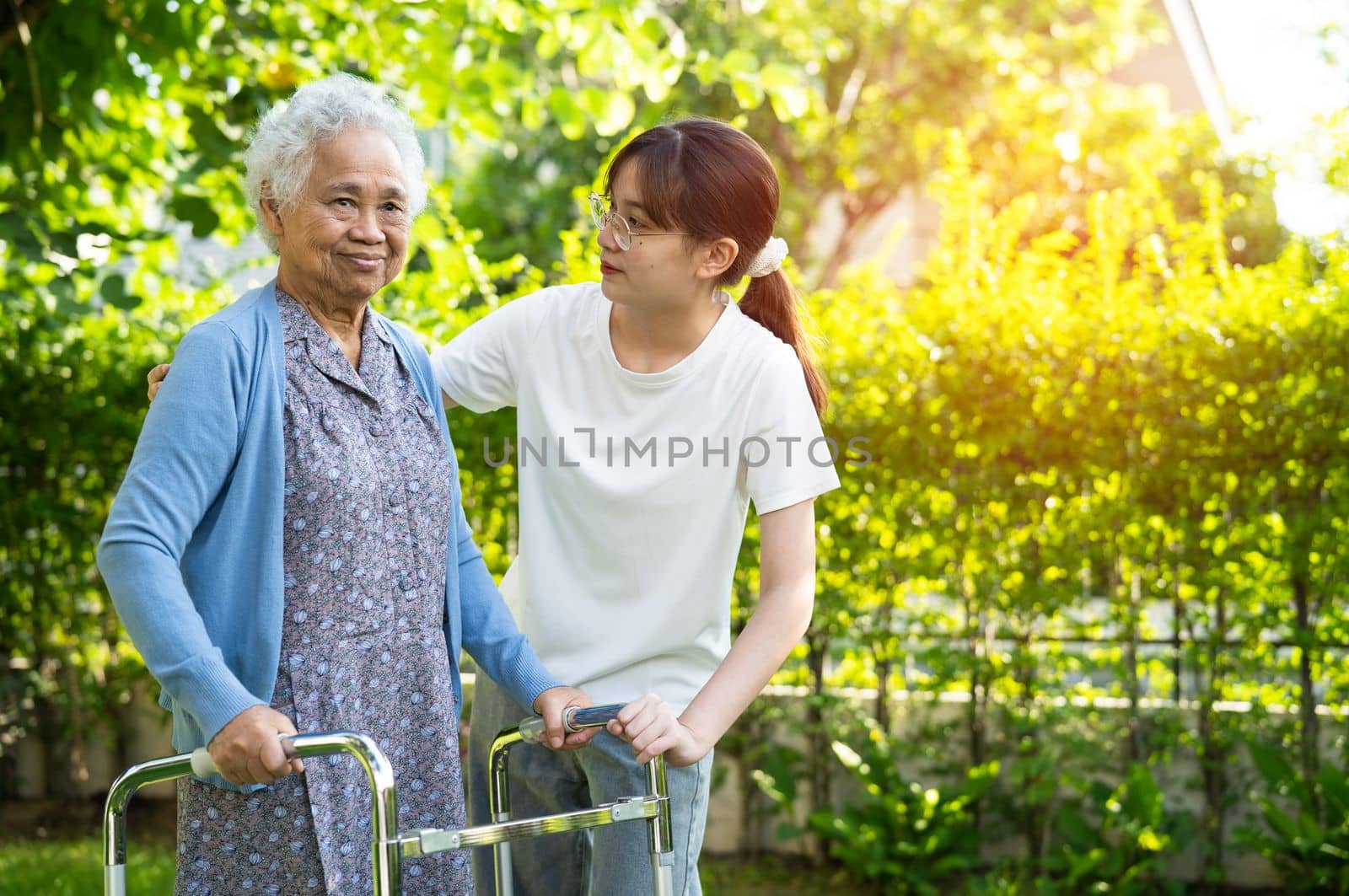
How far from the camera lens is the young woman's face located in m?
2.22

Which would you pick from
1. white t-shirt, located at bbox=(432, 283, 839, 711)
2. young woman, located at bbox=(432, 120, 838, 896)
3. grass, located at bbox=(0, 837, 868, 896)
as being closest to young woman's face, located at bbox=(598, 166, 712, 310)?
young woman, located at bbox=(432, 120, 838, 896)

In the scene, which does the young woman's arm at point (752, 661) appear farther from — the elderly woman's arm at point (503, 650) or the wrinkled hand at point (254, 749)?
the wrinkled hand at point (254, 749)

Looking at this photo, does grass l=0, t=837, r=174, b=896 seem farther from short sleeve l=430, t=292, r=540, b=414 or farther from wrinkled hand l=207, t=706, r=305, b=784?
wrinkled hand l=207, t=706, r=305, b=784

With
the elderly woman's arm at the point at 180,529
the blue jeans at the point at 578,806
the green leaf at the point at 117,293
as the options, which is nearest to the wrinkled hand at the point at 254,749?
the elderly woman's arm at the point at 180,529

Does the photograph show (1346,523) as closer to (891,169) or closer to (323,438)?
(323,438)

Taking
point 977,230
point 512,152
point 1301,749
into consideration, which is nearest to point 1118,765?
point 1301,749

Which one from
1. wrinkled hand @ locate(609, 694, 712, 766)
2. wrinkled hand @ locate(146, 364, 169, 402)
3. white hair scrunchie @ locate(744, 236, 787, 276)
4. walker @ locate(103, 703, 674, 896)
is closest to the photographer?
walker @ locate(103, 703, 674, 896)

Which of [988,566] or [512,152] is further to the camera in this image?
[512,152]

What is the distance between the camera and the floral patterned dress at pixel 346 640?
6.38 feet

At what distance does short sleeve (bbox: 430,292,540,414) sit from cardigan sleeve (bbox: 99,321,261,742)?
25.2 inches

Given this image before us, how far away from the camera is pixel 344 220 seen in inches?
78.8

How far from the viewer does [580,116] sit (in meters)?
5.63

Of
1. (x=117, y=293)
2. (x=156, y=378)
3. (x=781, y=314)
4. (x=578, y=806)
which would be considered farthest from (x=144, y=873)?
(x=781, y=314)

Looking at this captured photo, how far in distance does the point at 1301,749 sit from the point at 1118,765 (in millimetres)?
617
